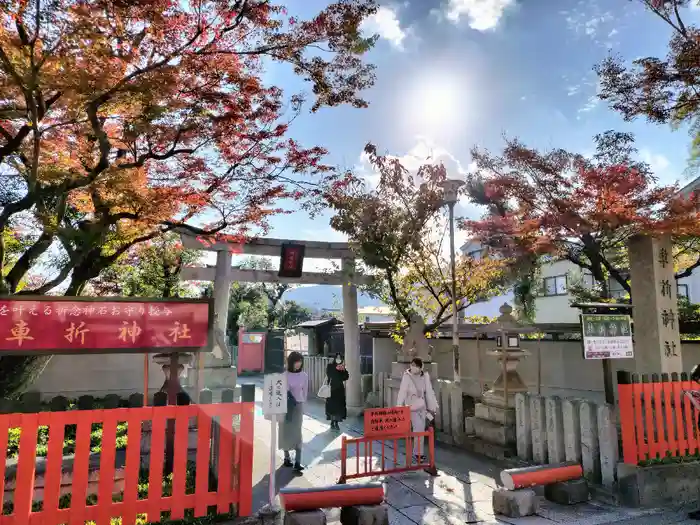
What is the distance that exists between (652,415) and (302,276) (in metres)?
9.14

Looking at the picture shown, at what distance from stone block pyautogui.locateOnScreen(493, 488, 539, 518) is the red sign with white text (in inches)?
155

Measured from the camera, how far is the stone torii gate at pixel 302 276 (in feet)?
40.3

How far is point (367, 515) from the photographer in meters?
4.93

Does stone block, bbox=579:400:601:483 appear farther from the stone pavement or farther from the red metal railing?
the red metal railing

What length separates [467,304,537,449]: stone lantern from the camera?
8.30 m

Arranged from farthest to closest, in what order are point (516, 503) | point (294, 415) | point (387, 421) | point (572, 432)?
point (294, 415) < point (387, 421) < point (572, 432) < point (516, 503)

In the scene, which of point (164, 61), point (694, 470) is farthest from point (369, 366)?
point (164, 61)

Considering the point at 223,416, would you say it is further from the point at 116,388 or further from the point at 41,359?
the point at 116,388

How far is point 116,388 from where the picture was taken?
12531 millimetres

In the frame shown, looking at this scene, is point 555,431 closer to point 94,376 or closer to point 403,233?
point 403,233

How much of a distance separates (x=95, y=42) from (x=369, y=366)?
47.0ft

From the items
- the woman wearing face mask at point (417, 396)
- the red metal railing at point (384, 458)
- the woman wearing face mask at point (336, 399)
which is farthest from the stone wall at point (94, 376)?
the woman wearing face mask at point (417, 396)

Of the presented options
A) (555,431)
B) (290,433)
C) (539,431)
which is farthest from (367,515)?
(539,431)

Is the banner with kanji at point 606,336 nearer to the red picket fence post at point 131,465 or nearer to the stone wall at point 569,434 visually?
→ the stone wall at point 569,434
